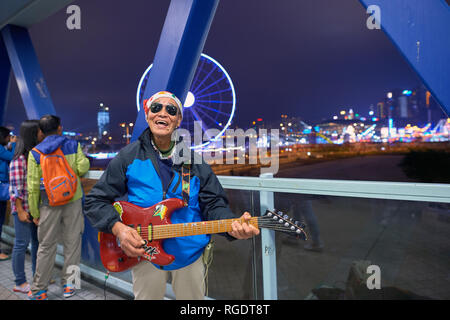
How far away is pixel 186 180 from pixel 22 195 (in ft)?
7.86

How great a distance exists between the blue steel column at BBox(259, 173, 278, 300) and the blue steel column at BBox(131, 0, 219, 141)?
1.33 meters

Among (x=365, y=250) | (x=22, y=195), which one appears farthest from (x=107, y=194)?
(x=22, y=195)

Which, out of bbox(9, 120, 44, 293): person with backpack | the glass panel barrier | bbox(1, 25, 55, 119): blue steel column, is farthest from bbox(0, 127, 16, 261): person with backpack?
the glass panel barrier

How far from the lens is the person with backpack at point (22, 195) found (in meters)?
2.84

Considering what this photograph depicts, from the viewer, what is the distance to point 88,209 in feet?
4.79

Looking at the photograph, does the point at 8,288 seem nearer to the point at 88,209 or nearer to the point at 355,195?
the point at 88,209

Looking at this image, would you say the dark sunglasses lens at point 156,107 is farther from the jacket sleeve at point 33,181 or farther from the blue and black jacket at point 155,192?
the jacket sleeve at point 33,181

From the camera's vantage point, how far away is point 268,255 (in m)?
1.88

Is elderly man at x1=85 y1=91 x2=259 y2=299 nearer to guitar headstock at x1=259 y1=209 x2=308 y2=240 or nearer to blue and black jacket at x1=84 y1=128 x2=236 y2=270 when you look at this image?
blue and black jacket at x1=84 y1=128 x2=236 y2=270

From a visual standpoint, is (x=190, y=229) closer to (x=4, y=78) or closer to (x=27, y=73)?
(x=27, y=73)

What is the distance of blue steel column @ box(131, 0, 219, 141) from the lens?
2439mm
